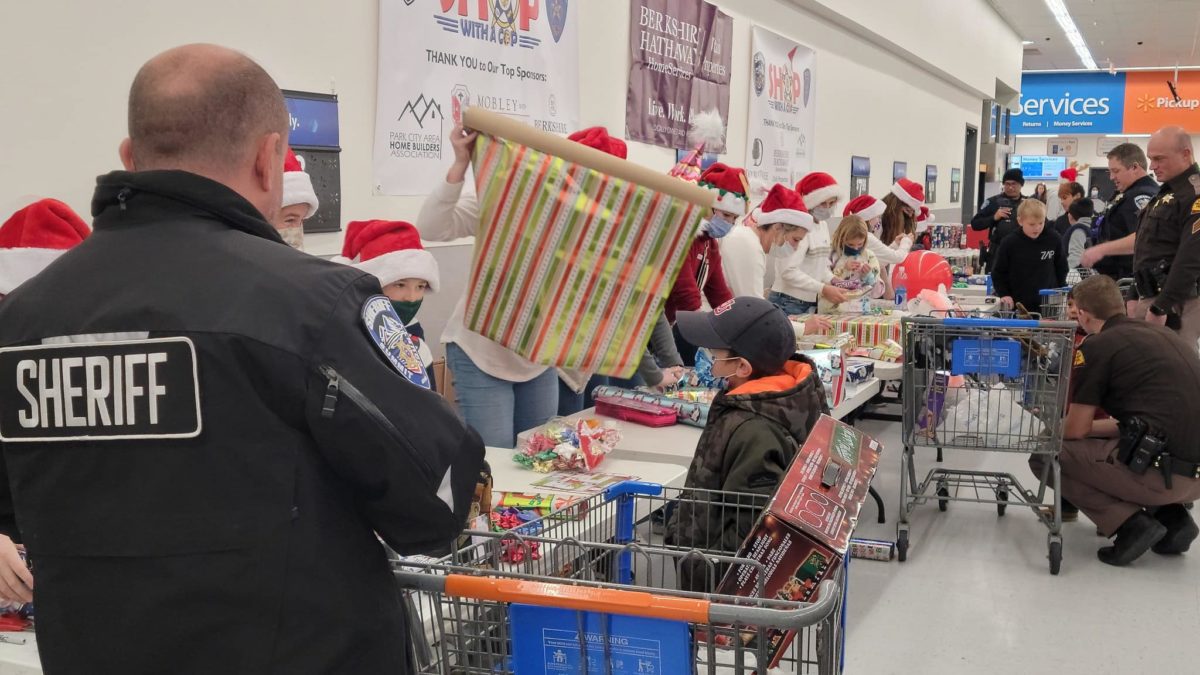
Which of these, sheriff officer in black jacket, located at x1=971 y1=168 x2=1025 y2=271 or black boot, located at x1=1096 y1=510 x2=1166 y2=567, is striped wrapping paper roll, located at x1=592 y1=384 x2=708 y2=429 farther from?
sheriff officer in black jacket, located at x1=971 y1=168 x2=1025 y2=271

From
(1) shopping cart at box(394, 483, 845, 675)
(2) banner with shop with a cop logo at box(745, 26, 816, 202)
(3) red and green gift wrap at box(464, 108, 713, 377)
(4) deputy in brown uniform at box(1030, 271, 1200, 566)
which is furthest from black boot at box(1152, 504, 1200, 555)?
(2) banner with shop with a cop logo at box(745, 26, 816, 202)

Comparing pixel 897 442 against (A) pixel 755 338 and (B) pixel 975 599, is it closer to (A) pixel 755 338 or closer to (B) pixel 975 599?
(B) pixel 975 599

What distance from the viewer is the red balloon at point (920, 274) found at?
7.97 m

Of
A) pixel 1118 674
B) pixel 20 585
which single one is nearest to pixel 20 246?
pixel 20 585

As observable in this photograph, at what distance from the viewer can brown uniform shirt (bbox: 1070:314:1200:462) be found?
454 cm

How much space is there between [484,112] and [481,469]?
1.28 metres

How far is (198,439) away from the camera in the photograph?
1.19 meters

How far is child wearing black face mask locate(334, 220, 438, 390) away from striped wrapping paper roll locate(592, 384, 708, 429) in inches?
28.1

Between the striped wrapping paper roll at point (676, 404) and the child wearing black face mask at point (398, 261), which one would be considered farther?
the striped wrapping paper roll at point (676, 404)

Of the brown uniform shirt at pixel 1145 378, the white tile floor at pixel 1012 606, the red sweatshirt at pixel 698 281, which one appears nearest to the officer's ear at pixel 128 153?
the white tile floor at pixel 1012 606

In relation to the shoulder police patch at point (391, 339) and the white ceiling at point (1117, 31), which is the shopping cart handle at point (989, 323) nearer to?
the shoulder police patch at point (391, 339)

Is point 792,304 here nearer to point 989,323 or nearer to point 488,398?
point 989,323

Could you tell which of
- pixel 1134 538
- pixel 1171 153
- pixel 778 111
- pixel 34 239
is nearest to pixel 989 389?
pixel 1134 538

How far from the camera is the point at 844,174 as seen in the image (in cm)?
1122
